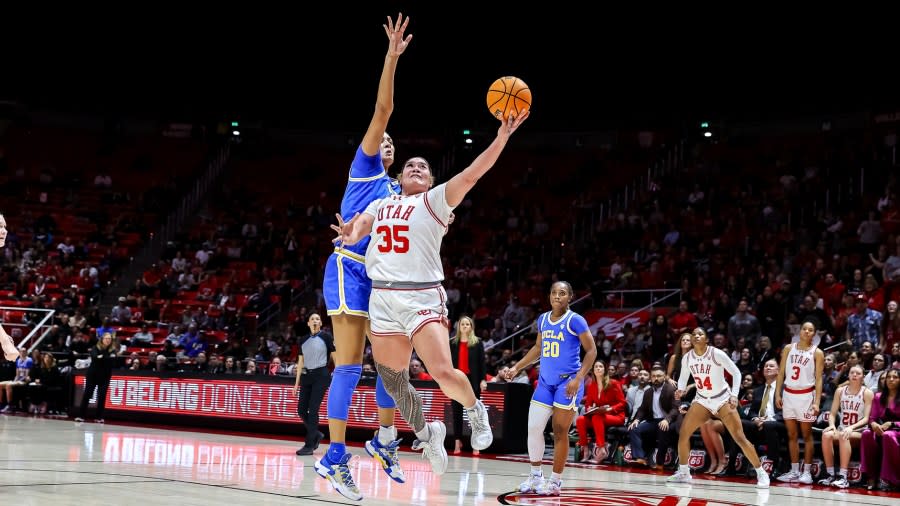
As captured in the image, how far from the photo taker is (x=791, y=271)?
19469 mm

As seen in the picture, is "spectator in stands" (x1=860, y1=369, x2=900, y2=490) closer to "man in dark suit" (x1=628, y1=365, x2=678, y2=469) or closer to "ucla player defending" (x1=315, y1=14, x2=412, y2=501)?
"man in dark suit" (x1=628, y1=365, x2=678, y2=469)

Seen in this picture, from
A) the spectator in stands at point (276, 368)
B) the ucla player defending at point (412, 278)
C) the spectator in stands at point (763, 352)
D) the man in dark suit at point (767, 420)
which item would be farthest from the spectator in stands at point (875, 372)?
the spectator in stands at point (276, 368)

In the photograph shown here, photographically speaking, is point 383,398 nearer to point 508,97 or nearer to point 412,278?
point 412,278

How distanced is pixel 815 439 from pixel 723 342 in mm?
2848

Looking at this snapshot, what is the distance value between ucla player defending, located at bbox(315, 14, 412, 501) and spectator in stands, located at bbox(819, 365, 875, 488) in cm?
711

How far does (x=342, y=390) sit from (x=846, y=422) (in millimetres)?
7918

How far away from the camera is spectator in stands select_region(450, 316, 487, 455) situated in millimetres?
14141

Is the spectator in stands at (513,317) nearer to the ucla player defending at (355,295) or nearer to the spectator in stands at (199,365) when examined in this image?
the spectator in stands at (199,365)

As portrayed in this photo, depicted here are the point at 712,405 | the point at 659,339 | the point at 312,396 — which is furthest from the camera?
the point at 659,339

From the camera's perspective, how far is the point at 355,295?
7125 millimetres

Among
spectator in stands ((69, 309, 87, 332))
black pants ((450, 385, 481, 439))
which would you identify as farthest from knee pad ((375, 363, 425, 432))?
spectator in stands ((69, 309, 87, 332))

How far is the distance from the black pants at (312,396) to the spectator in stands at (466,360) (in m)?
2.03

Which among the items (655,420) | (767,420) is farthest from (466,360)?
(767,420)

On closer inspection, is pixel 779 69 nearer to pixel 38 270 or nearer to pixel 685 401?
Answer: pixel 685 401
